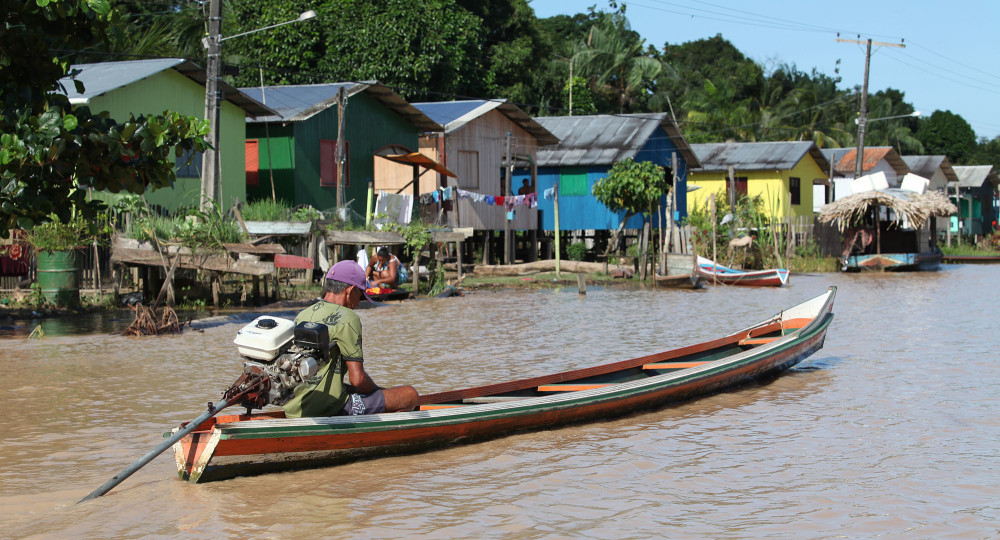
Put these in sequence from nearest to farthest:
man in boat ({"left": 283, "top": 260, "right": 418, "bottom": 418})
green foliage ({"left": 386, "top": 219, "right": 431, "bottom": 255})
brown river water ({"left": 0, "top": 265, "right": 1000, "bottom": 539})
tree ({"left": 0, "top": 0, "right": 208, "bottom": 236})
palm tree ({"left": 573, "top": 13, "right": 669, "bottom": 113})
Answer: brown river water ({"left": 0, "top": 265, "right": 1000, "bottom": 539}) → man in boat ({"left": 283, "top": 260, "right": 418, "bottom": 418}) → tree ({"left": 0, "top": 0, "right": 208, "bottom": 236}) → green foliage ({"left": 386, "top": 219, "right": 431, "bottom": 255}) → palm tree ({"left": 573, "top": 13, "right": 669, "bottom": 113})

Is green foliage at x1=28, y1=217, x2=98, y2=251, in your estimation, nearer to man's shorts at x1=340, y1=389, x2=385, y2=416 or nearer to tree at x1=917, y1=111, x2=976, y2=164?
man's shorts at x1=340, y1=389, x2=385, y2=416

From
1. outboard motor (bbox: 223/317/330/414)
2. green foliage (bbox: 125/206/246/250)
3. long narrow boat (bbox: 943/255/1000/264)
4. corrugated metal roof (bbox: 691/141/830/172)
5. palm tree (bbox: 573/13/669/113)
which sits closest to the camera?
outboard motor (bbox: 223/317/330/414)

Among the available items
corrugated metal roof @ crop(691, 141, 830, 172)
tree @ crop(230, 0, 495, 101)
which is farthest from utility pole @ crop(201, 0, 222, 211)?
corrugated metal roof @ crop(691, 141, 830, 172)

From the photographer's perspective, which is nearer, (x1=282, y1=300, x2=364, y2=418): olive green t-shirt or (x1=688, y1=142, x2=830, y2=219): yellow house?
(x1=282, y1=300, x2=364, y2=418): olive green t-shirt

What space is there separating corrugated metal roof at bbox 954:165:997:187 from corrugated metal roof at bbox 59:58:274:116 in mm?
40483

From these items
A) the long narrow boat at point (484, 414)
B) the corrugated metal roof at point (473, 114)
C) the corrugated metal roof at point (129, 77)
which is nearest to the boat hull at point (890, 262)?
the corrugated metal roof at point (473, 114)

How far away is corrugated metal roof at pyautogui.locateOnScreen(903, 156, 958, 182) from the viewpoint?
44.8 metres

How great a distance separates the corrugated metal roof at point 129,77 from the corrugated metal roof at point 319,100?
94cm

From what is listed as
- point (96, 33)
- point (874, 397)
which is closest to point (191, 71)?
point (96, 33)

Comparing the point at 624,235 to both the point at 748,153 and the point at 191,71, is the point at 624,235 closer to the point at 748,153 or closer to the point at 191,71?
the point at 748,153

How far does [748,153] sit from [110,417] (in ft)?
108

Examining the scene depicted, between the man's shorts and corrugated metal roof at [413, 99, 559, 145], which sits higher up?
corrugated metal roof at [413, 99, 559, 145]

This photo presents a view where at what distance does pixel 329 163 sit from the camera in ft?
78.2

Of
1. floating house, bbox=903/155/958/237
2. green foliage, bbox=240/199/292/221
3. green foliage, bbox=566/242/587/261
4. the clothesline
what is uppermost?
floating house, bbox=903/155/958/237
